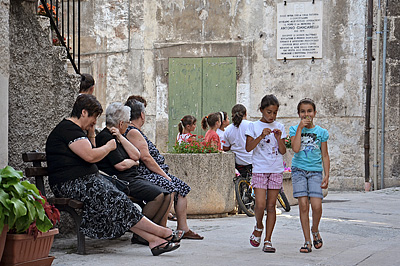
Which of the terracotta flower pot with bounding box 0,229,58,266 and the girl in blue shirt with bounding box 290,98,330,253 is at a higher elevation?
the girl in blue shirt with bounding box 290,98,330,253

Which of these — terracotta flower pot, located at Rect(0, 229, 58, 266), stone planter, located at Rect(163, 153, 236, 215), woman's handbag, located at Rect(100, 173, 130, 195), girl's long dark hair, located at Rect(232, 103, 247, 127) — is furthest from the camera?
girl's long dark hair, located at Rect(232, 103, 247, 127)

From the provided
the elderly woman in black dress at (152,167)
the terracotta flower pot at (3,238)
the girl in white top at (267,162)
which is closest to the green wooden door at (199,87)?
the elderly woman in black dress at (152,167)

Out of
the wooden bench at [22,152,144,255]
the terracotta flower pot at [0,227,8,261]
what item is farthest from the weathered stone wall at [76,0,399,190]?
the terracotta flower pot at [0,227,8,261]

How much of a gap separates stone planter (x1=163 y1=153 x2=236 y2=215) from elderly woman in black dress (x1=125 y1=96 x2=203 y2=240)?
183 cm

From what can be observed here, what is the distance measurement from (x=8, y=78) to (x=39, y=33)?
0.77 meters

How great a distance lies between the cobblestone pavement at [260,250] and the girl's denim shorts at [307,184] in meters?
0.53

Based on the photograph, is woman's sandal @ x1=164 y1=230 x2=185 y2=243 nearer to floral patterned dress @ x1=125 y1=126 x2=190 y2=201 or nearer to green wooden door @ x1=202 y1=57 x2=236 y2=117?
floral patterned dress @ x1=125 y1=126 x2=190 y2=201

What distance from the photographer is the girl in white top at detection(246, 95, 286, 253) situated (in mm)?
6512

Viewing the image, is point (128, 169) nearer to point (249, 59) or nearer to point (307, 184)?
point (307, 184)

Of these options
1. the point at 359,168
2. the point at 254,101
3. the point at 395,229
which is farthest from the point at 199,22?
the point at 395,229

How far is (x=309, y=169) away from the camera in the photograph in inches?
254

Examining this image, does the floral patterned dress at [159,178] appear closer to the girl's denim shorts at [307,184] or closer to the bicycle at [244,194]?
the girl's denim shorts at [307,184]

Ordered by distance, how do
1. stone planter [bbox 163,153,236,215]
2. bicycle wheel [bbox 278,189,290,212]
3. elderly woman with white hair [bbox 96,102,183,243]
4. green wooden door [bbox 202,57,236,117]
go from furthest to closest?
1. green wooden door [bbox 202,57,236,117]
2. bicycle wheel [bbox 278,189,290,212]
3. stone planter [bbox 163,153,236,215]
4. elderly woman with white hair [bbox 96,102,183,243]

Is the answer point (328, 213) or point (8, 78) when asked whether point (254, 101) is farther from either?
point (8, 78)
